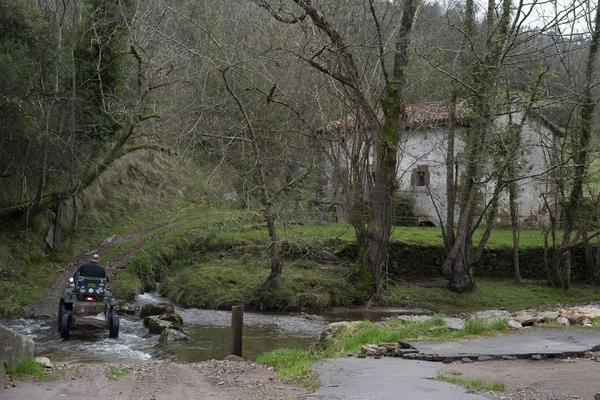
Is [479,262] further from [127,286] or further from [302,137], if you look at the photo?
[127,286]

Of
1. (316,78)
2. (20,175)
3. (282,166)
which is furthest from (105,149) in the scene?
(316,78)

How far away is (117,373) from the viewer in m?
11.3

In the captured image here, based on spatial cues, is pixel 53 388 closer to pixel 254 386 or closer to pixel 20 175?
pixel 254 386

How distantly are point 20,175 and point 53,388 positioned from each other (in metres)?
16.2

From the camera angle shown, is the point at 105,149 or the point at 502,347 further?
the point at 105,149

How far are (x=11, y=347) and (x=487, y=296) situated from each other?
2071cm

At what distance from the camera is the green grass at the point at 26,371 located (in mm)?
10133

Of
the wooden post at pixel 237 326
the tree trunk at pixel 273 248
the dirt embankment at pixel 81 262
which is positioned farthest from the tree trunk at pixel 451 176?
the wooden post at pixel 237 326

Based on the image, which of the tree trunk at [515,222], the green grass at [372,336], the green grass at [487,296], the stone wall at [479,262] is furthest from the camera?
the stone wall at [479,262]

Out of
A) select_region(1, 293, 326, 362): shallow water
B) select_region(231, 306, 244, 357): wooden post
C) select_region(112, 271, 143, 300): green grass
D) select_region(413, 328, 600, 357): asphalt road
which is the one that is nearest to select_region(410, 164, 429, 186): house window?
select_region(1, 293, 326, 362): shallow water

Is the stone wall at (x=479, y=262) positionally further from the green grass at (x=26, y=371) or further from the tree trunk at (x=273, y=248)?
the green grass at (x=26, y=371)

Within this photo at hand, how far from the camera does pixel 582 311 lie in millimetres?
14438

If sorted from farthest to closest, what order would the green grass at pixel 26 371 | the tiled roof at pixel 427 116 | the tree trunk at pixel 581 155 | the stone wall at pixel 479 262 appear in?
1. the stone wall at pixel 479 262
2. the tree trunk at pixel 581 155
3. the tiled roof at pixel 427 116
4. the green grass at pixel 26 371

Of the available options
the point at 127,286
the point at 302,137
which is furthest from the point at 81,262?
the point at 302,137
